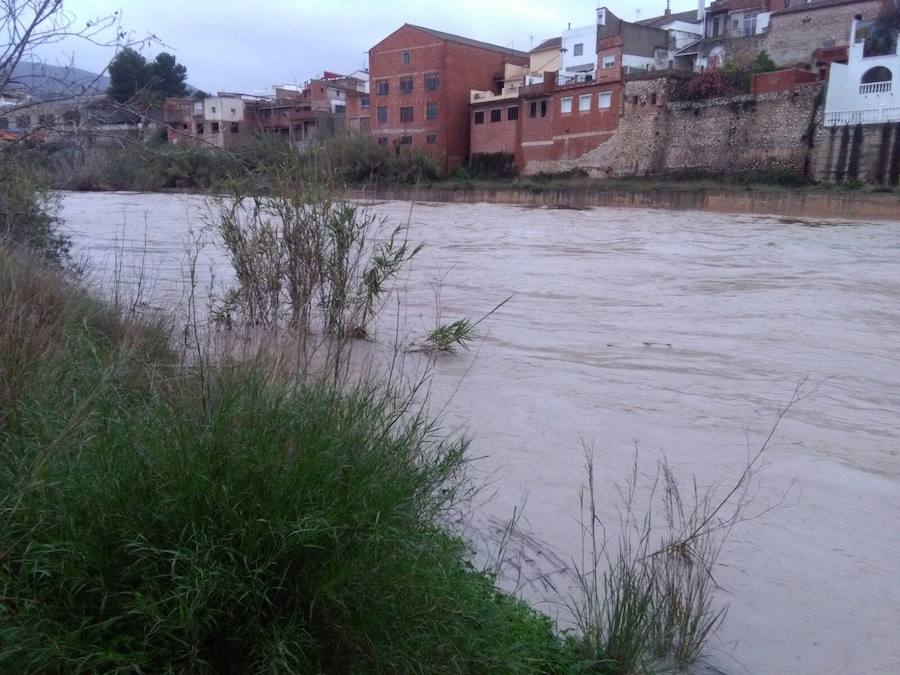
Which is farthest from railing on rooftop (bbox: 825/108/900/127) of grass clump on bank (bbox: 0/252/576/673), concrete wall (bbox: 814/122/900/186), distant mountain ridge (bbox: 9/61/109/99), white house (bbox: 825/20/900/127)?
grass clump on bank (bbox: 0/252/576/673)

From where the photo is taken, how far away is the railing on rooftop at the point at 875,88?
3177cm

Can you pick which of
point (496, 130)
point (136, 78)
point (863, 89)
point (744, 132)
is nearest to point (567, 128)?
point (496, 130)

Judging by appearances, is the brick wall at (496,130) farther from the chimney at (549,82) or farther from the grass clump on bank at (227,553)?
the grass clump on bank at (227,553)

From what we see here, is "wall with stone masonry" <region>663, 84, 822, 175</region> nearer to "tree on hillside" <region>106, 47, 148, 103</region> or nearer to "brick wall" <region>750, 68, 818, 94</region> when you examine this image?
"brick wall" <region>750, 68, 818, 94</region>

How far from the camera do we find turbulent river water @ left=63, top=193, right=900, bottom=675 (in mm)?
3672

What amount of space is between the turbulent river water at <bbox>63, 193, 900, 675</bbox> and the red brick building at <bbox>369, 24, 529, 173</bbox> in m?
33.9

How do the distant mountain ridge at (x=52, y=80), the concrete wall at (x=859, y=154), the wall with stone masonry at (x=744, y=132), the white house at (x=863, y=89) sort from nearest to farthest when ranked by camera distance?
the distant mountain ridge at (x=52, y=80) → the concrete wall at (x=859, y=154) → the white house at (x=863, y=89) → the wall with stone masonry at (x=744, y=132)

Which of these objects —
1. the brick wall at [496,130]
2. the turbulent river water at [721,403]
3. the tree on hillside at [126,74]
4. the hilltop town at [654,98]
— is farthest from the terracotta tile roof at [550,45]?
the tree on hillside at [126,74]

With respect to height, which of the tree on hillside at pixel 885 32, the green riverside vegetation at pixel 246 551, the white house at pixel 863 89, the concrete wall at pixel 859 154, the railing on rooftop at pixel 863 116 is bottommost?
the green riverside vegetation at pixel 246 551

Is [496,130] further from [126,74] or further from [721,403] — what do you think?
[126,74]

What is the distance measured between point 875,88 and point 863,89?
66 centimetres

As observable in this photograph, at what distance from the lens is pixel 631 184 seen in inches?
1446

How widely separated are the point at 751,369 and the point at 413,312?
4434mm

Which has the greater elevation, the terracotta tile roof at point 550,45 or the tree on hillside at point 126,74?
the terracotta tile roof at point 550,45
